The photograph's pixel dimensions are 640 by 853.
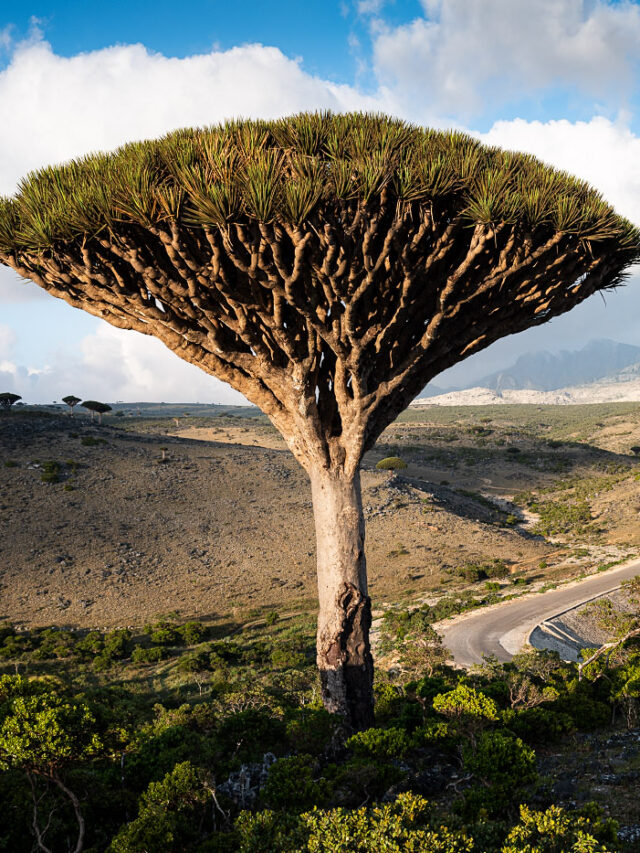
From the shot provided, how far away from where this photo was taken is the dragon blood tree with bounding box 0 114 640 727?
6414 millimetres

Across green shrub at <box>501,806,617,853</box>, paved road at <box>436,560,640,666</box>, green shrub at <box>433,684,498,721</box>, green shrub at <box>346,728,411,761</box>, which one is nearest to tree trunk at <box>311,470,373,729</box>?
green shrub at <box>346,728,411,761</box>

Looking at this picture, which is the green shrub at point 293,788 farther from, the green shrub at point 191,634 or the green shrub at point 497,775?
the green shrub at point 191,634

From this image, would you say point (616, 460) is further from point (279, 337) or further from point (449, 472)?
point (279, 337)

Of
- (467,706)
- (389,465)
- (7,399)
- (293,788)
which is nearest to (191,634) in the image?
(467,706)

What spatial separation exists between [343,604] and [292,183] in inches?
239

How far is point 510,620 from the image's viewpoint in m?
22.8

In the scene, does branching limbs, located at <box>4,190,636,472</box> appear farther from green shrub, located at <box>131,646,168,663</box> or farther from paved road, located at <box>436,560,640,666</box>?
green shrub, located at <box>131,646,168,663</box>

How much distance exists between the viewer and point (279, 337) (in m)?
7.35

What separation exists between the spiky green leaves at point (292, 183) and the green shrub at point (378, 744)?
280 inches

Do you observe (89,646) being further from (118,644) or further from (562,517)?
(562,517)

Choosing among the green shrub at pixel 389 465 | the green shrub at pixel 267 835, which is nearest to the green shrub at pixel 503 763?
the green shrub at pixel 267 835

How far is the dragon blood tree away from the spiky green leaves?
3 centimetres

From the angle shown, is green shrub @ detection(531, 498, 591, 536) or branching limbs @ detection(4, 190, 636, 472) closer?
branching limbs @ detection(4, 190, 636, 472)

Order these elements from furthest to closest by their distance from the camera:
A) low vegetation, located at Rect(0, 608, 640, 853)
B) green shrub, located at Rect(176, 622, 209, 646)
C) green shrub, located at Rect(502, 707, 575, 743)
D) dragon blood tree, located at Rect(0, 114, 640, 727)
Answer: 1. green shrub, located at Rect(176, 622, 209, 646)
2. green shrub, located at Rect(502, 707, 575, 743)
3. dragon blood tree, located at Rect(0, 114, 640, 727)
4. low vegetation, located at Rect(0, 608, 640, 853)
